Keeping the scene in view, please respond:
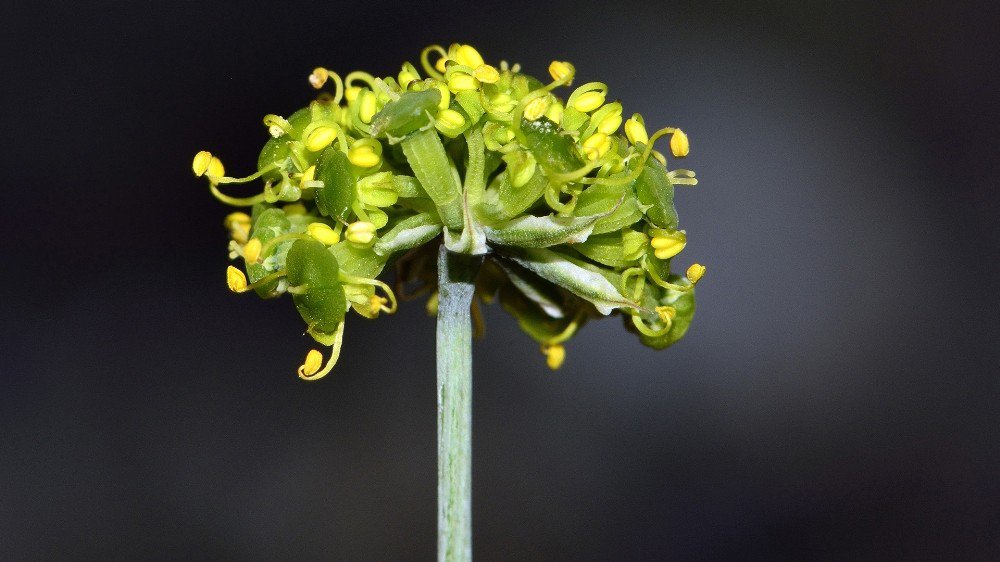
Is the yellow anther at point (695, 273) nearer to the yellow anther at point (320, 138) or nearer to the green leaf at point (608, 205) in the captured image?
the green leaf at point (608, 205)

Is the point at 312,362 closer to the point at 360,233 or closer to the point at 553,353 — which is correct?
the point at 360,233

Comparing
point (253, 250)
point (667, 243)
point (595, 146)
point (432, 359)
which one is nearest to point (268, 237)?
point (253, 250)

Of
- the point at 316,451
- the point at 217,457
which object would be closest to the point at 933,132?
the point at 316,451

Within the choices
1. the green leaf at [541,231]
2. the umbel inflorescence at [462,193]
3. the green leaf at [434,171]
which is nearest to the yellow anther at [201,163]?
the umbel inflorescence at [462,193]

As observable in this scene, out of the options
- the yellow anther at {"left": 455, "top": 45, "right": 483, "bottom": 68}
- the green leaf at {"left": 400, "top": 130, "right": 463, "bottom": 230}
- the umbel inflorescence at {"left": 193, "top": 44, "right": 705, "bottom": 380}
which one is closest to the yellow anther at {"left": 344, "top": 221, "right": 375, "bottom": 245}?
the umbel inflorescence at {"left": 193, "top": 44, "right": 705, "bottom": 380}

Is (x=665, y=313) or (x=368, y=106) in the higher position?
(x=368, y=106)
